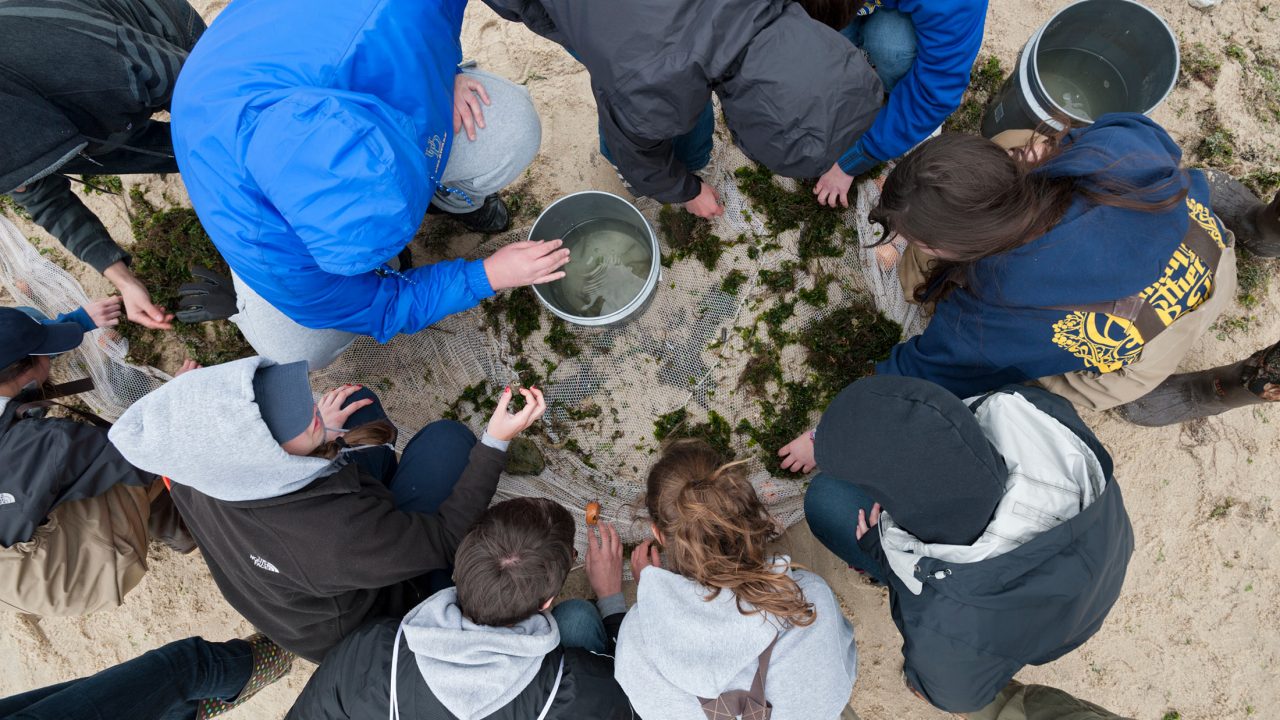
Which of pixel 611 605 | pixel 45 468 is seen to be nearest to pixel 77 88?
pixel 45 468

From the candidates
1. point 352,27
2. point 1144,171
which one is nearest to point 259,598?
point 352,27

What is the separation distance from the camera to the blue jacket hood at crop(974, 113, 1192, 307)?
1.49 metres

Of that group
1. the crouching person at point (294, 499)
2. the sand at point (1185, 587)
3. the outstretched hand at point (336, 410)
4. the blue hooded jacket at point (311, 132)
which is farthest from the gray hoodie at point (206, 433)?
the sand at point (1185, 587)

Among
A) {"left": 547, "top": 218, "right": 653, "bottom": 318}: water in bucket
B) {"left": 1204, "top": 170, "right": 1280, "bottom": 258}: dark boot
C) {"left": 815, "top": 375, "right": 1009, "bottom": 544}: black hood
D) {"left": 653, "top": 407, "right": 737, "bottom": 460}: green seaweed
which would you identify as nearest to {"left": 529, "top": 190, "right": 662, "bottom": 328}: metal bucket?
{"left": 547, "top": 218, "right": 653, "bottom": 318}: water in bucket

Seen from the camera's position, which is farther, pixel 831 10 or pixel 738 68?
pixel 831 10

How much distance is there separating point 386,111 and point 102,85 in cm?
97

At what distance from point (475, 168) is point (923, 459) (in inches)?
55.1

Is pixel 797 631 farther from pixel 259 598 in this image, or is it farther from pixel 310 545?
Result: pixel 259 598

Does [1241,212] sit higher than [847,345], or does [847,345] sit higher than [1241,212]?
[1241,212]

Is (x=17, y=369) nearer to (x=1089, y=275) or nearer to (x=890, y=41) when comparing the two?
(x=890, y=41)

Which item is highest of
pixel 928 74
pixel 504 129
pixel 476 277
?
pixel 928 74

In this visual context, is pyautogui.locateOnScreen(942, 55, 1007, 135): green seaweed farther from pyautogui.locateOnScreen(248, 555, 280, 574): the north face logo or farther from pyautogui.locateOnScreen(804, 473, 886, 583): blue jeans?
pyautogui.locateOnScreen(248, 555, 280, 574): the north face logo

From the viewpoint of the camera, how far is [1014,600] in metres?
1.47

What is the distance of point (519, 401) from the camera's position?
7.96 ft
